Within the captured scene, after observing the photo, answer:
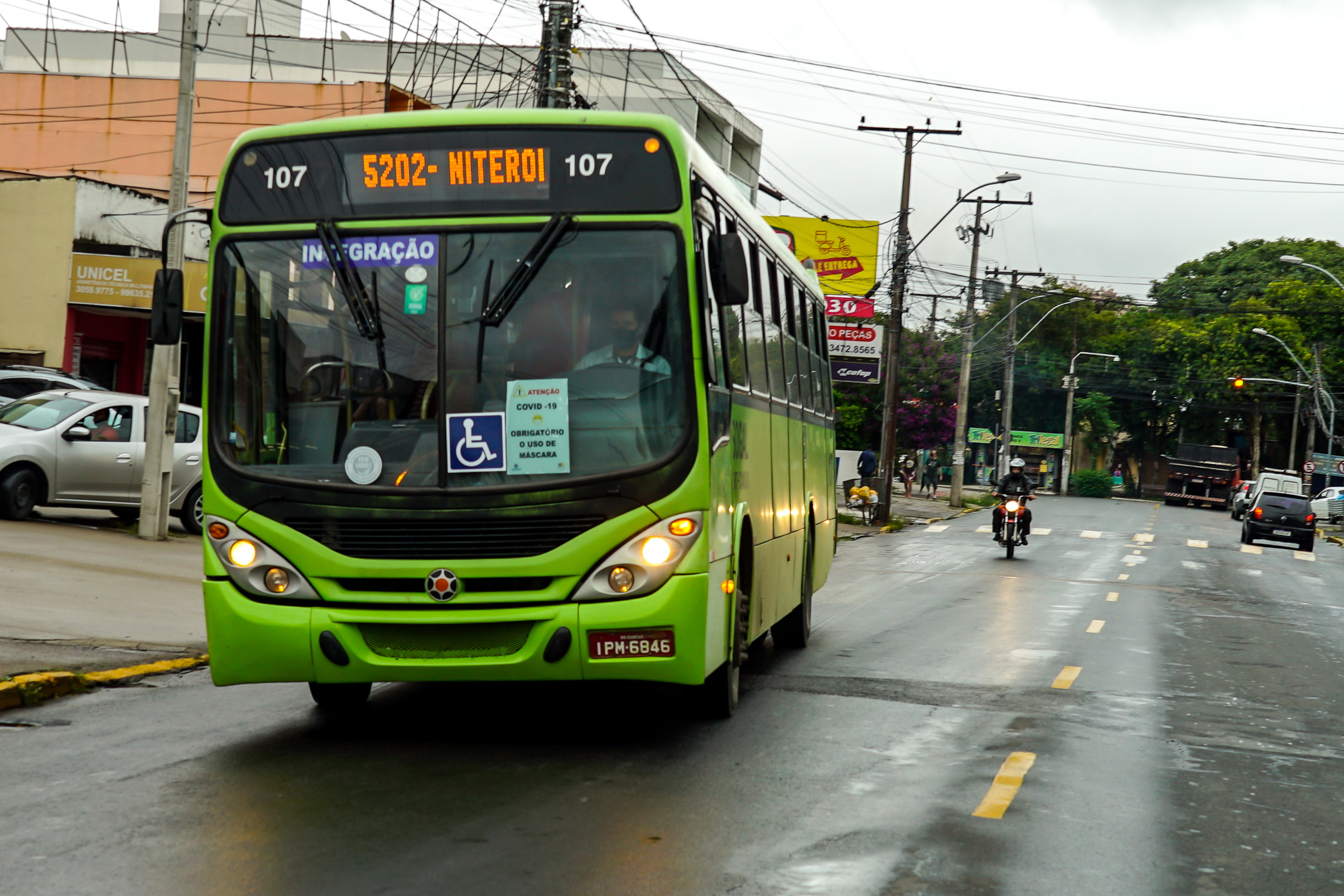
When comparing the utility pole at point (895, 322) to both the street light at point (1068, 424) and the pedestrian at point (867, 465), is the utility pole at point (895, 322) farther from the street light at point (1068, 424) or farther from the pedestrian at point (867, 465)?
the street light at point (1068, 424)

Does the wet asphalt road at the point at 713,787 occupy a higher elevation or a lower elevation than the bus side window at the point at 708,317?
lower

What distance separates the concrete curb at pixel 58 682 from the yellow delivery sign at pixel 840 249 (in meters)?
30.9

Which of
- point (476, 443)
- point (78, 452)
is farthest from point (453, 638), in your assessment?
point (78, 452)

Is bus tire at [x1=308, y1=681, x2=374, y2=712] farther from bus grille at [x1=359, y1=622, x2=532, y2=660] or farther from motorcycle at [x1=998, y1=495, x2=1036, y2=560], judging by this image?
motorcycle at [x1=998, y1=495, x2=1036, y2=560]

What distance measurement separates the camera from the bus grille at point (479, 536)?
6.64m

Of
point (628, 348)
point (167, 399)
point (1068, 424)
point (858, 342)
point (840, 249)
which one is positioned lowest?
point (167, 399)

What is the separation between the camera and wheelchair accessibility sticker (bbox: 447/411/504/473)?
6684mm

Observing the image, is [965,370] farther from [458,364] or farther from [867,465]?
[458,364]

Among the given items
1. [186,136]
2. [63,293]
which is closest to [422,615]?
[186,136]

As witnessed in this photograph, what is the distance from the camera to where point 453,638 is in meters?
6.73

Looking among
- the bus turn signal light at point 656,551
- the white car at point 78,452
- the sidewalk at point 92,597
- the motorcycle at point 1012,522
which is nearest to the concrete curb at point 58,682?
the sidewalk at point 92,597

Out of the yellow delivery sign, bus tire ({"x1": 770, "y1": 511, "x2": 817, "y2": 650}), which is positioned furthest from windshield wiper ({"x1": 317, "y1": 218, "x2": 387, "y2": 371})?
the yellow delivery sign

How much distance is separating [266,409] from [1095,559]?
23.1m

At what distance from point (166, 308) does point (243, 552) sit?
1.42 m
